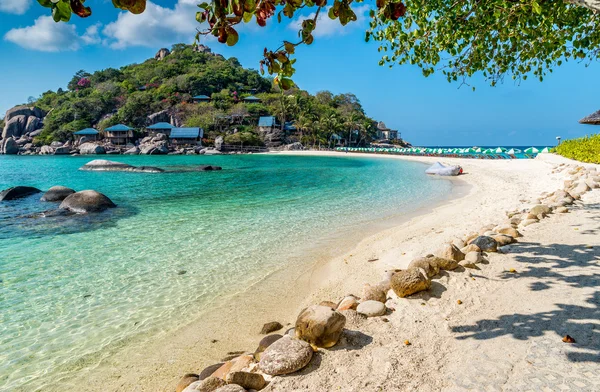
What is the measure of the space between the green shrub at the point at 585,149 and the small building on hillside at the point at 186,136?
206 ft

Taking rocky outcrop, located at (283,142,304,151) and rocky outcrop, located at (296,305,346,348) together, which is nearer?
rocky outcrop, located at (296,305,346,348)

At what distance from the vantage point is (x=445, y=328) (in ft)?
11.7

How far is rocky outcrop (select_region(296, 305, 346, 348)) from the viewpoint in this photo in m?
3.31

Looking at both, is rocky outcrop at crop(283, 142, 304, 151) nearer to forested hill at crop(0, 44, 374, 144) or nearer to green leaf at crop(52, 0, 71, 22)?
forested hill at crop(0, 44, 374, 144)

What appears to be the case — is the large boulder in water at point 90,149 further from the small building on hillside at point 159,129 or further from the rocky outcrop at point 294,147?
the rocky outcrop at point 294,147

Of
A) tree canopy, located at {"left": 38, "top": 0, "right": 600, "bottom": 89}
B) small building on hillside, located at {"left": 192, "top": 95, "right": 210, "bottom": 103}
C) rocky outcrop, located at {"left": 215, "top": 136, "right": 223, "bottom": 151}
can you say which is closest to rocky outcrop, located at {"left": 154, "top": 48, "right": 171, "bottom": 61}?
small building on hillside, located at {"left": 192, "top": 95, "right": 210, "bottom": 103}

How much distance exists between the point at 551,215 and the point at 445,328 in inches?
244

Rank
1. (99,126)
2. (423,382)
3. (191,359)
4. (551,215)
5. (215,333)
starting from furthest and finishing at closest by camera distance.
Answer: (99,126)
(551,215)
(215,333)
(191,359)
(423,382)

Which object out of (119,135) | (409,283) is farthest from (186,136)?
(409,283)

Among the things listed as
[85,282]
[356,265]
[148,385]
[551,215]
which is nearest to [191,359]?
[148,385]

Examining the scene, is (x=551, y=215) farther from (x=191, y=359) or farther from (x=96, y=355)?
(x=96, y=355)

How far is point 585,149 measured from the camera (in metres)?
20.1

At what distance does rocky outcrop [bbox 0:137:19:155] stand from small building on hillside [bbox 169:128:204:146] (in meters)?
36.2

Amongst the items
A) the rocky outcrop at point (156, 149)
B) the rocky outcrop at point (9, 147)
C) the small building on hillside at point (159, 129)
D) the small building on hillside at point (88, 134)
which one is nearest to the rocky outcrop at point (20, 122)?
the rocky outcrop at point (9, 147)
